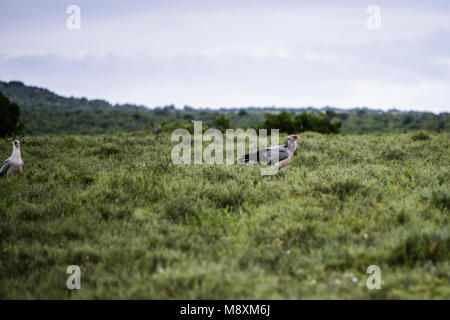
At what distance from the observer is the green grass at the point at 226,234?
3676 millimetres

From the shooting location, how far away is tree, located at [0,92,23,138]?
25906mm

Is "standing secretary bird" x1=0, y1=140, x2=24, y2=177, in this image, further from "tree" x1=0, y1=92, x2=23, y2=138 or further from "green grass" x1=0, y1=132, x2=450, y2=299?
"tree" x1=0, y1=92, x2=23, y2=138

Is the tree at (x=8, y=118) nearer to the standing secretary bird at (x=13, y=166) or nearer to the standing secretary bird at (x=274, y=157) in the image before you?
the standing secretary bird at (x=13, y=166)

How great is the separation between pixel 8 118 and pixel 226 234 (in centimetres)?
2807

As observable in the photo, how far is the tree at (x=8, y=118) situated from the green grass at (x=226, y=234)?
2199cm

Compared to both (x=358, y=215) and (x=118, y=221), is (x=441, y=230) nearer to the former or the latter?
(x=358, y=215)

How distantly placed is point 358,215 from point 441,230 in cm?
114

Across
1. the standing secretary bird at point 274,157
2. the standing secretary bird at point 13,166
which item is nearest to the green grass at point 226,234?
the standing secretary bird at point 13,166

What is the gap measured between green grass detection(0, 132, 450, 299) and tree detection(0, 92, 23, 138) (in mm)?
21988

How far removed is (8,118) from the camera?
26.5 metres

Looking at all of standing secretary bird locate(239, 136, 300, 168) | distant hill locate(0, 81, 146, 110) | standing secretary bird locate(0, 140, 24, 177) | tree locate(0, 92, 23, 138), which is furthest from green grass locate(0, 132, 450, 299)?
distant hill locate(0, 81, 146, 110)

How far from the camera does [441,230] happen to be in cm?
455
